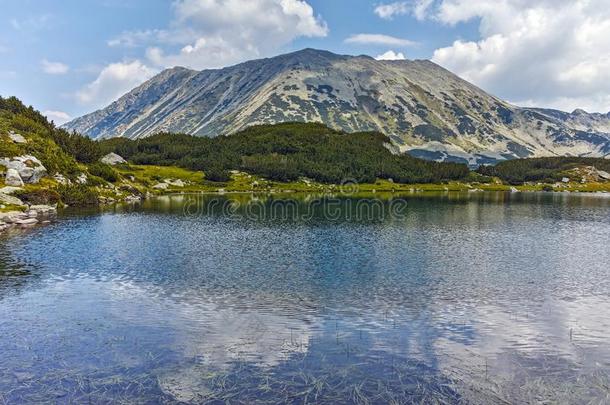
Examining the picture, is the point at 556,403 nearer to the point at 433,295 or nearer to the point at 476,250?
the point at 433,295

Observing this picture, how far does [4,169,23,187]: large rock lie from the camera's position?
11431 cm

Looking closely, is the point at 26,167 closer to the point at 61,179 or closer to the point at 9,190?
the point at 9,190

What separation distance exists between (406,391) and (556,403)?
7828 mm

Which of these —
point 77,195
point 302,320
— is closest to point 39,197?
point 77,195

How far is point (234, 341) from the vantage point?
33375 mm

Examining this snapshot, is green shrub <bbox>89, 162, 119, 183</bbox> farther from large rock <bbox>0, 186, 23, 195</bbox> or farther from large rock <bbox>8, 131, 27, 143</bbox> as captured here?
large rock <bbox>0, 186, 23, 195</bbox>

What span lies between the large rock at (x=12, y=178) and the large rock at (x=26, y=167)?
311 millimetres

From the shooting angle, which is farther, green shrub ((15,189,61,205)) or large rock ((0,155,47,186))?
large rock ((0,155,47,186))

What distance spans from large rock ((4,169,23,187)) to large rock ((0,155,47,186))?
1.02 feet

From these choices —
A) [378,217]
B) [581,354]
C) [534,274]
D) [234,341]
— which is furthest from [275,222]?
[581,354]

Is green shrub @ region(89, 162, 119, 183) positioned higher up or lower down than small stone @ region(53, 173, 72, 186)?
higher up

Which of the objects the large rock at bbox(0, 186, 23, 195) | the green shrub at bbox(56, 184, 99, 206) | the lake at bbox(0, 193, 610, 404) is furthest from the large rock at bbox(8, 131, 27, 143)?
the lake at bbox(0, 193, 610, 404)

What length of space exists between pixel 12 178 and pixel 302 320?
4237 inches

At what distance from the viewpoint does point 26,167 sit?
12075cm
